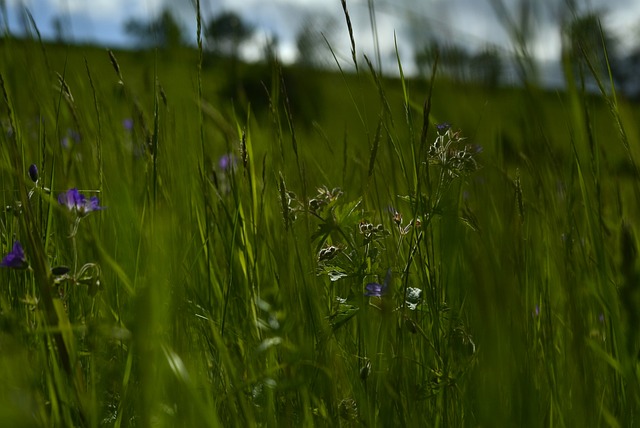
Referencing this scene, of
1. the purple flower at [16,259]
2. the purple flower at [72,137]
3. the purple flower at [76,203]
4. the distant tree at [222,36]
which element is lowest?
the purple flower at [16,259]

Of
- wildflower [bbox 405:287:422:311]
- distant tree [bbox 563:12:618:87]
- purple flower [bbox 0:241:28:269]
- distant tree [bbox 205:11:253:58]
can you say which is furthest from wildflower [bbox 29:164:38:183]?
distant tree [bbox 563:12:618:87]

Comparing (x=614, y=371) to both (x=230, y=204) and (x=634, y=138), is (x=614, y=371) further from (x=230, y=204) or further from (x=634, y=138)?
(x=230, y=204)

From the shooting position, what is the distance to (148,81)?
5.45 feet

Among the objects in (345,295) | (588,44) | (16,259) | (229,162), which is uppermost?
(588,44)

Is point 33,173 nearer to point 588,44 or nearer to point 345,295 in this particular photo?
point 345,295

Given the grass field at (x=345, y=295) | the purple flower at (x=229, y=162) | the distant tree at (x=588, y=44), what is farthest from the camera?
the purple flower at (x=229, y=162)

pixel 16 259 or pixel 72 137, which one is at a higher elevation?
pixel 72 137

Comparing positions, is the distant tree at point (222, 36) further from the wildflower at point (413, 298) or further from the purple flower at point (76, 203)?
the wildflower at point (413, 298)

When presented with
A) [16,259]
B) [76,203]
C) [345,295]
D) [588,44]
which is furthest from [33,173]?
[588,44]

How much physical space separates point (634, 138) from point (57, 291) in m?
0.71

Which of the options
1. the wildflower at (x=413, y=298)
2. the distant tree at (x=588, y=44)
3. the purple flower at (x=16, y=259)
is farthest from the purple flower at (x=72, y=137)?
the distant tree at (x=588, y=44)

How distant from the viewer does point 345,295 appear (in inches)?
44.0

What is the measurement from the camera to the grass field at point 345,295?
0.58 meters

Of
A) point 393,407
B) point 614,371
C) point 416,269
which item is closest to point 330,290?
point 416,269
